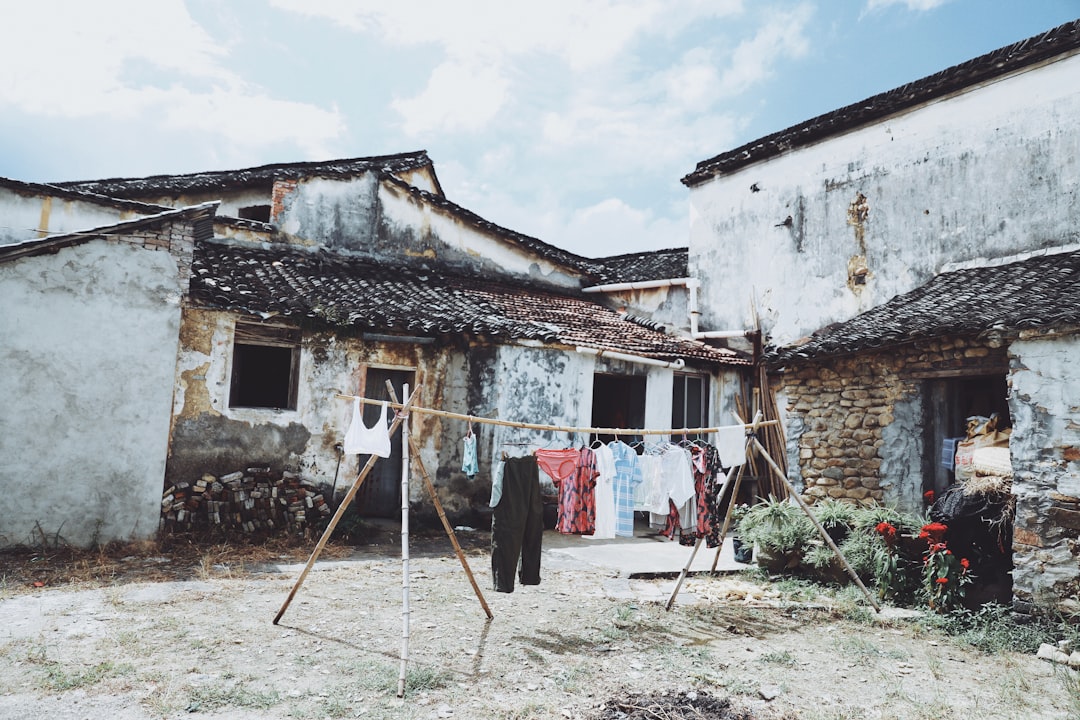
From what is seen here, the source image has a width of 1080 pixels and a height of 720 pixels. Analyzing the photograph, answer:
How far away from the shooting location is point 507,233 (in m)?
14.4

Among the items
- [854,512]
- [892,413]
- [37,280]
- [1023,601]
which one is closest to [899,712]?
[1023,601]

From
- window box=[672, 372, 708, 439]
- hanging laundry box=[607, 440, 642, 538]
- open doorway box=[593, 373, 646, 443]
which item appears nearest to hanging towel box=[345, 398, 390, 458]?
hanging laundry box=[607, 440, 642, 538]

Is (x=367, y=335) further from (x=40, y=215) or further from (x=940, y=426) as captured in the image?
(x=940, y=426)

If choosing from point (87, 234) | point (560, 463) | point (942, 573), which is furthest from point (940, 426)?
point (87, 234)

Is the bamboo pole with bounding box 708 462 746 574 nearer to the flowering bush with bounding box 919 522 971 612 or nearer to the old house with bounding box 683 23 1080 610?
the old house with bounding box 683 23 1080 610

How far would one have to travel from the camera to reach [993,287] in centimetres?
812

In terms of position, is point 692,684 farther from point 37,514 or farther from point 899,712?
point 37,514

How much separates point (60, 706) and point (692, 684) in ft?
12.8

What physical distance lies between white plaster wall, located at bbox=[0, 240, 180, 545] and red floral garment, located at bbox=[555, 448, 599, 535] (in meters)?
5.14

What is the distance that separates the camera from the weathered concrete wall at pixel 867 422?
770 centimetres

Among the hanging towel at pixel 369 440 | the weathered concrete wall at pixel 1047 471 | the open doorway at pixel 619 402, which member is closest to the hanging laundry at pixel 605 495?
the hanging towel at pixel 369 440

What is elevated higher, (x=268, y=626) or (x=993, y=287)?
(x=993, y=287)

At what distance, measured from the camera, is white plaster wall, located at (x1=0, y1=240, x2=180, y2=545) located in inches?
294

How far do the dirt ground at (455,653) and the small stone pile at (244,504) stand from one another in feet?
3.93
